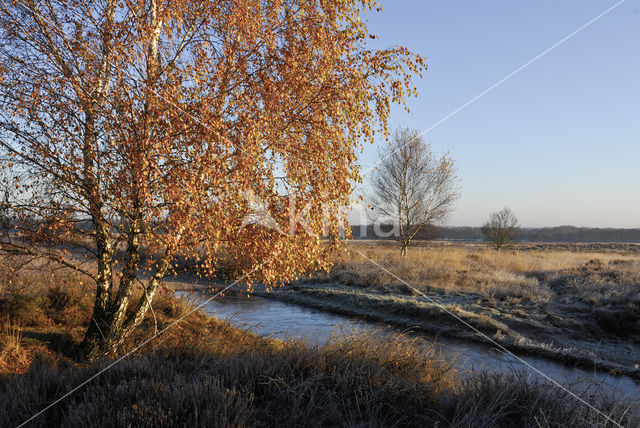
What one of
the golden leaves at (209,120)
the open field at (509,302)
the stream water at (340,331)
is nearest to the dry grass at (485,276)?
the open field at (509,302)

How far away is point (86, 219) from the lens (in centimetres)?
702

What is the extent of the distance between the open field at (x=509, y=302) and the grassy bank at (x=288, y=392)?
2.53 metres

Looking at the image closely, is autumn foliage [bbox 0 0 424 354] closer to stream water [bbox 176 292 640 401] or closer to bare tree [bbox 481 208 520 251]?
stream water [bbox 176 292 640 401]

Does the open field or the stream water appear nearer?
the stream water

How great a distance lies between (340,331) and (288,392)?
3294 millimetres

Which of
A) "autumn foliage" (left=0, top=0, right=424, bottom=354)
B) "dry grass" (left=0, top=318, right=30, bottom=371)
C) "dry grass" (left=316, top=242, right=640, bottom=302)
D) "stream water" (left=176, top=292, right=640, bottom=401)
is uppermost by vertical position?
"autumn foliage" (left=0, top=0, right=424, bottom=354)

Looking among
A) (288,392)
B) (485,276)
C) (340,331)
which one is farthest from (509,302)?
(288,392)

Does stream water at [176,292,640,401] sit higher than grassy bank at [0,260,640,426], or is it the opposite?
grassy bank at [0,260,640,426]

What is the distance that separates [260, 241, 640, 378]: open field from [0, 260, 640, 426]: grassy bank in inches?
99.6

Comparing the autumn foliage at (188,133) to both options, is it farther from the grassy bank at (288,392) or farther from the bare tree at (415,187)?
the bare tree at (415,187)

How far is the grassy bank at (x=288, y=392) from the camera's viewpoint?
4.06 metres

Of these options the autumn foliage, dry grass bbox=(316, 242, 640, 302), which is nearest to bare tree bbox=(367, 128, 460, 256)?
dry grass bbox=(316, 242, 640, 302)

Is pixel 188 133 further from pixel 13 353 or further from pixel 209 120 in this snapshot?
pixel 13 353

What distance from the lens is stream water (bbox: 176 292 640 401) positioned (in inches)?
325
